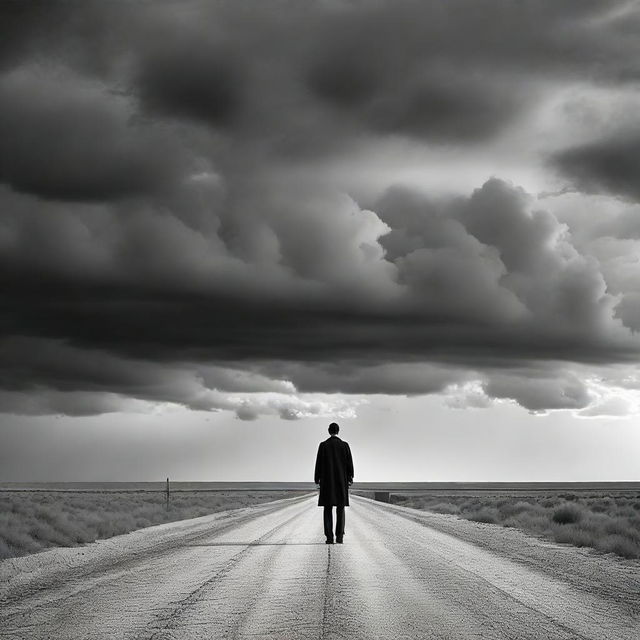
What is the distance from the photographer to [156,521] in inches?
1260

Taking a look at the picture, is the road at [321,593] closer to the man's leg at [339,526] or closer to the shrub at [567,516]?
the man's leg at [339,526]

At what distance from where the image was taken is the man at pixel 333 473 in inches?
670

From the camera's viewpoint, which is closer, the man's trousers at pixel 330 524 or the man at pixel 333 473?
the man's trousers at pixel 330 524

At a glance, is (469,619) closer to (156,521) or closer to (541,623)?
(541,623)

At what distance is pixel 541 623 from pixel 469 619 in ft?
2.18

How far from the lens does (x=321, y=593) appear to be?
30.6ft

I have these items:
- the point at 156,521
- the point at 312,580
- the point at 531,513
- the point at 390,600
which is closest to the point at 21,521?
the point at 156,521

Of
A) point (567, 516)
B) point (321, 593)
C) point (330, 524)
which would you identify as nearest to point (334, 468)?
point (330, 524)

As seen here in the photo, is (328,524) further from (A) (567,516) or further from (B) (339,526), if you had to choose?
(A) (567,516)

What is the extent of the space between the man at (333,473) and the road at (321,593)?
1006 mm

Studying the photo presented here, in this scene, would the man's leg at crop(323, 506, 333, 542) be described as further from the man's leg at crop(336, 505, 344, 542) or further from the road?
the road

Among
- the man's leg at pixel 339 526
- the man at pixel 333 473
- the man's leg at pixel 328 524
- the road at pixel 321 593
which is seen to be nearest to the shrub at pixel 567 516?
the road at pixel 321 593

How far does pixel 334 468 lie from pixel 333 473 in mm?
164

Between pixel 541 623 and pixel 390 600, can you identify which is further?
pixel 390 600
